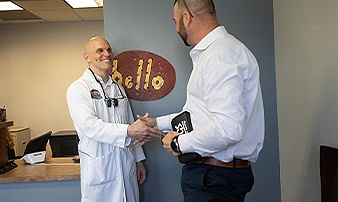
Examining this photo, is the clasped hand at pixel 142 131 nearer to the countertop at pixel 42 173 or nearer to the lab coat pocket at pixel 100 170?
the lab coat pocket at pixel 100 170

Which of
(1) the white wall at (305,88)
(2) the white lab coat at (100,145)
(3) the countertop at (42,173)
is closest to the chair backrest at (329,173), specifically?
(1) the white wall at (305,88)

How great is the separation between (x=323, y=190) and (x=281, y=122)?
0.74 meters

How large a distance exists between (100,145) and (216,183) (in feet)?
2.80

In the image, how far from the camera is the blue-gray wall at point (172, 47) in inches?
94.3

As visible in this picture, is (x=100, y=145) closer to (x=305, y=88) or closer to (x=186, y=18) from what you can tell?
(x=186, y=18)

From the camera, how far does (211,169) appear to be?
4.41ft

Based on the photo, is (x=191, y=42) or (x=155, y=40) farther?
(x=155, y=40)

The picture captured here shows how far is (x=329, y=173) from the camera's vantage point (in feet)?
5.39

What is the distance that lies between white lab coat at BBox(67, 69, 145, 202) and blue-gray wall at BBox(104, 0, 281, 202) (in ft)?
1.21

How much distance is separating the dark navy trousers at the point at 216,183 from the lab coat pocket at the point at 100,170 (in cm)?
70

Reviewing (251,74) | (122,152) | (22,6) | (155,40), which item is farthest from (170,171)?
(22,6)

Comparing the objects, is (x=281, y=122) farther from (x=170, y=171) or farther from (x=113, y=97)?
(x=113, y=97)

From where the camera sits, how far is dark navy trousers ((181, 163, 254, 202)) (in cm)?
133

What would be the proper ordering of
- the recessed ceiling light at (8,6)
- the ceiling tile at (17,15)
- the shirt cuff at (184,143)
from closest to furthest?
the shirt cuff at (184,143), the recessed ceiling light at (8,6), the ceiling tile at (17,15)
